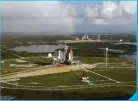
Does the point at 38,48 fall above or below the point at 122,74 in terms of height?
above

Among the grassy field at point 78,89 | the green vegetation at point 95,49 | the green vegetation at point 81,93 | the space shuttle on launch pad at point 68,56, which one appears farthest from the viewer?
the green vegetation at point 95,49

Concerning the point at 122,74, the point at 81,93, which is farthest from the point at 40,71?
the point at 122,74

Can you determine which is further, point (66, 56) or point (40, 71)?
point (66, 56)

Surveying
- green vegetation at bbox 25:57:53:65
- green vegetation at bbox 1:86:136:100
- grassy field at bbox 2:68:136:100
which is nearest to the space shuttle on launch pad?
green vegetation at bbox 25:57:53:65

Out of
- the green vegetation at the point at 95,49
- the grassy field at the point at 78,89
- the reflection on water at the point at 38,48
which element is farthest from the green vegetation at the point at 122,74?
the reflection on water at the point at 38,48

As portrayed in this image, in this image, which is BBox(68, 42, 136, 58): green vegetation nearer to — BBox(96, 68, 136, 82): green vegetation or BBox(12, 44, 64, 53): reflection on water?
BBox(12, 44, 64, 53): reflection on water

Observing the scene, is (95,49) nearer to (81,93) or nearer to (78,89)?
(78,89)

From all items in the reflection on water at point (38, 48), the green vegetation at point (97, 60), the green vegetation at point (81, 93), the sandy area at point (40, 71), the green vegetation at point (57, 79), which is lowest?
the green vegetation at point (81, 93)

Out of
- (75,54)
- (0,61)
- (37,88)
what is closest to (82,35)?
(75,54)

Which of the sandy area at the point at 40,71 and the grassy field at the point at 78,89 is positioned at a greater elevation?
the sandy area at the point at 40,71

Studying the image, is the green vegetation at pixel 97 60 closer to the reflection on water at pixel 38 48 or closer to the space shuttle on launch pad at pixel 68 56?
the space shuttle on launch pad at pixel 68 56

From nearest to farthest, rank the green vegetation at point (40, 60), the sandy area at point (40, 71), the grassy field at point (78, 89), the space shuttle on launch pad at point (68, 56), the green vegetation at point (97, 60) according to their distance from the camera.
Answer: the grassy field at point (78, 89), the sandy area at point (40, 71), the space shuttle on launch pad at point (68, 56), the green vegetation at point (40, 60), the green vegetation at point (97, 60)

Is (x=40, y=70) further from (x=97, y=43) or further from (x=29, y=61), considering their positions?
(x=97, y=43)
